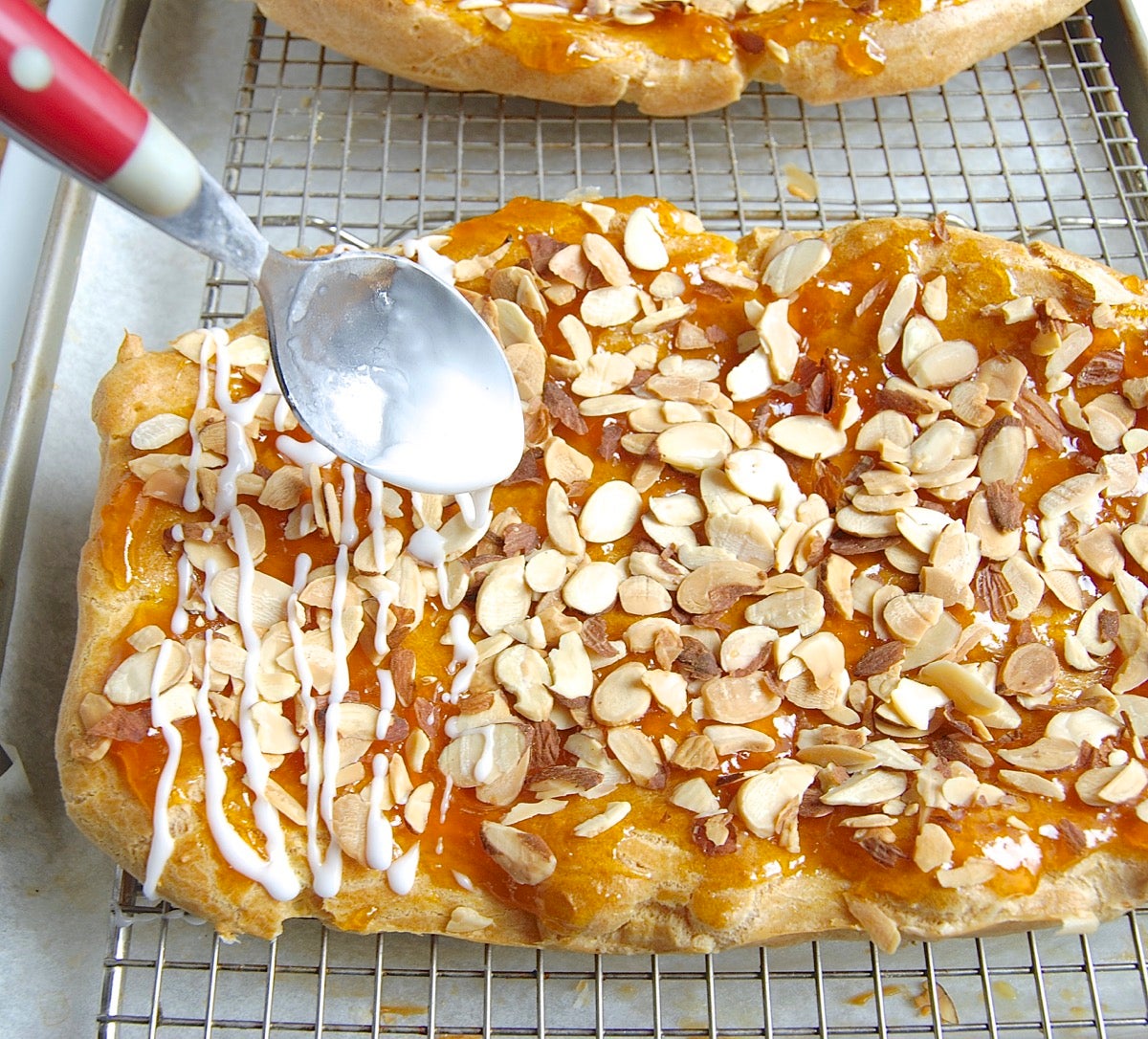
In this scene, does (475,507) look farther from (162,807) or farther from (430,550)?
(162,807)

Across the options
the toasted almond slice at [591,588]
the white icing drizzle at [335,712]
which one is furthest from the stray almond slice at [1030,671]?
the white icing drizzle at [335,712]

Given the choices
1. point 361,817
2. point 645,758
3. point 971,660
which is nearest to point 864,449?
point 971,660

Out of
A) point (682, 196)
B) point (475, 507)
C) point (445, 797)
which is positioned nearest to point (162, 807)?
point (445, 797)

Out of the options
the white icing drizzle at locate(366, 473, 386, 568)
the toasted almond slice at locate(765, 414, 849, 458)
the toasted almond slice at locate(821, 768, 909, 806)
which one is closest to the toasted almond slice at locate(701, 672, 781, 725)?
the toasted almond slice at locate(821, 768, 909, 806)

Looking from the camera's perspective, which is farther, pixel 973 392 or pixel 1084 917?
pixel 973 392

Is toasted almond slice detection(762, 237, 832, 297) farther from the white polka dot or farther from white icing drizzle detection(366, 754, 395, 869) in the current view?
the white polka dot

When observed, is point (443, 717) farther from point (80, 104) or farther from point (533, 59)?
point (533, 59)

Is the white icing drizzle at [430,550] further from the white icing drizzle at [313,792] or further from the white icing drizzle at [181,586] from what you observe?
the white icing drizzle at [181,586]
